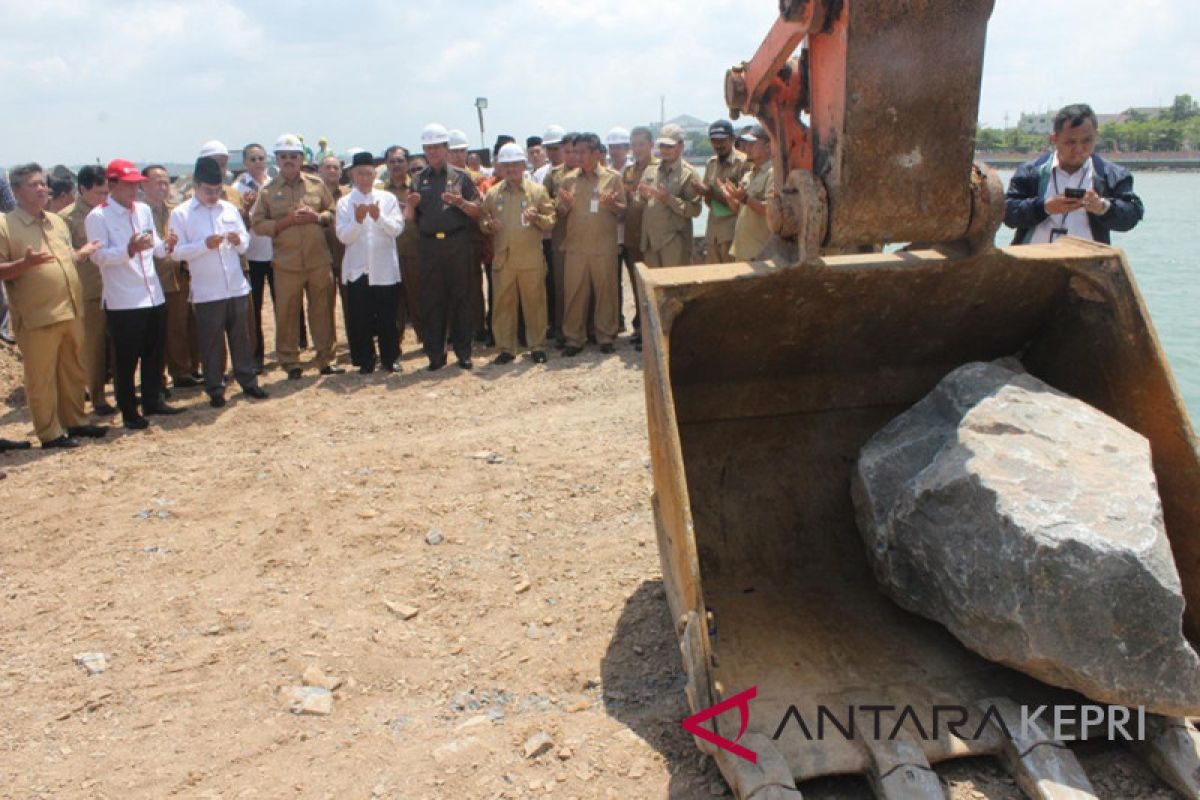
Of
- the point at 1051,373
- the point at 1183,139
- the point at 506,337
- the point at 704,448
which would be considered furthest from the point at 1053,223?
the point at 1183,139

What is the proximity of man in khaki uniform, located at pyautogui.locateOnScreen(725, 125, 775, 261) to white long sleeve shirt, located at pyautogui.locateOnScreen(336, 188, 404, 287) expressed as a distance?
2.80 metres

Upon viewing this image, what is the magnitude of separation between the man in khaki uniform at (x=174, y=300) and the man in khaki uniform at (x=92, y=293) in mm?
417

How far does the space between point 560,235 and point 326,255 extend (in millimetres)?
2139

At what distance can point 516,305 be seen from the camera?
27.8 feet

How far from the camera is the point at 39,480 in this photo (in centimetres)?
581

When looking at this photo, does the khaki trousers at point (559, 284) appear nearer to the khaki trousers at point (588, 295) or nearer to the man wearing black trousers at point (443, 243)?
the khaki trousers at point (588, 295)

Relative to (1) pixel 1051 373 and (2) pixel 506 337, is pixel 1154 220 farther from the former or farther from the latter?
(1) pixel 1051 373

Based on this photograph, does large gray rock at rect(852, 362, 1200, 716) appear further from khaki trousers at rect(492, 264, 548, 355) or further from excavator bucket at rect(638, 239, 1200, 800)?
khaki trousers at rect(492, 264, 548, 355)

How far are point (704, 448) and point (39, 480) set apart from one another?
14.4 ft

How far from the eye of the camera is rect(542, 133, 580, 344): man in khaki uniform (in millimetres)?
8570

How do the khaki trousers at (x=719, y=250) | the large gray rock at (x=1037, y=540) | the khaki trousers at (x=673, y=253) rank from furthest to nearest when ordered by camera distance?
the khaki trousers at (x=673, y=253)
the khaki trousers at (x=719, y=250)
the large gray rock at (x=1037, y=540)

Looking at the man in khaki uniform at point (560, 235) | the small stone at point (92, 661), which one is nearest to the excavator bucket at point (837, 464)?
the small stone at point (92, 661)

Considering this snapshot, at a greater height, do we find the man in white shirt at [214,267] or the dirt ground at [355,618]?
the man in white shirt at [214,267]

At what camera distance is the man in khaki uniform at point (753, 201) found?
7.02 meters
